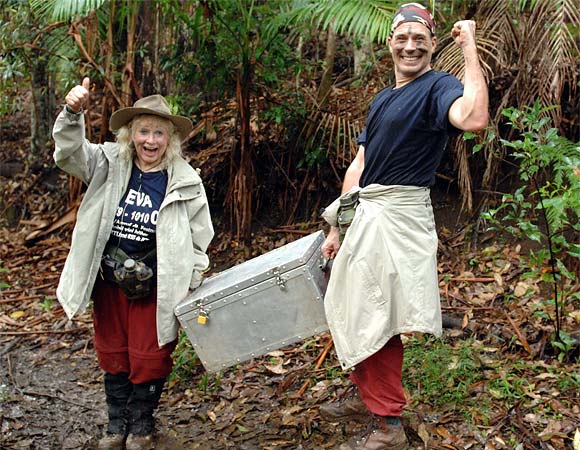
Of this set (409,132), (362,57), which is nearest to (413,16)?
(409,132)

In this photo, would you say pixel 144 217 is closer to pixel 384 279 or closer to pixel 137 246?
pixel 137 246

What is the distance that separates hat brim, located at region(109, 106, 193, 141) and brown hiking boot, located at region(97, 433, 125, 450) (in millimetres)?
1761

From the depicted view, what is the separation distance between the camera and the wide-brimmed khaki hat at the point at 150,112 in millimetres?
3895

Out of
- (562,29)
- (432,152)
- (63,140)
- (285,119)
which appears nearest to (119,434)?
(63,140)

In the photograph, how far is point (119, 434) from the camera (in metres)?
4.14

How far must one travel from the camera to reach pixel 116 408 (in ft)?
13.7

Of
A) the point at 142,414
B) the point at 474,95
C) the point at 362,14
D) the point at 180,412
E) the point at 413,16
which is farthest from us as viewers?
the point at 362,14

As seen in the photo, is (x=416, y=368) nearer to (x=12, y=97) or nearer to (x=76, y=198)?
(x=76, y=198)

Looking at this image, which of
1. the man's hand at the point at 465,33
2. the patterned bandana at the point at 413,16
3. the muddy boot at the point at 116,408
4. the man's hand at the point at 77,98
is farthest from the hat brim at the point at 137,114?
the man's hand at the point at 465,33

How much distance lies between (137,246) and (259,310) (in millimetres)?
805

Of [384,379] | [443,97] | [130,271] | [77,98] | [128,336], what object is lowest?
[384,379]

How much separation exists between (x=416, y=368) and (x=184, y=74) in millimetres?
3705

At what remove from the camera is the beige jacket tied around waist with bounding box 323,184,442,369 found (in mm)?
3408

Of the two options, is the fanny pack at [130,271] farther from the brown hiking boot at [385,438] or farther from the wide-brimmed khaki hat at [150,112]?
the brown hiking boot at [385,438]
